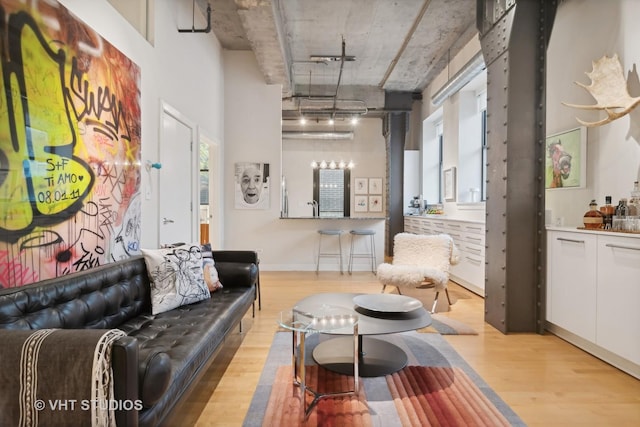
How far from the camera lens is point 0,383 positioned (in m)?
1.16

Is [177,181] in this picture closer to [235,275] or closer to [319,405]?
[235,275]

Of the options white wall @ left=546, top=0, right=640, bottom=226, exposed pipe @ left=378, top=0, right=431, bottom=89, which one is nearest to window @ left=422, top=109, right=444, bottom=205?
exposed pipe @ left=378, top=0, right=431, bottom=89

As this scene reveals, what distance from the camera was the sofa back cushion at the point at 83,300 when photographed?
142cm

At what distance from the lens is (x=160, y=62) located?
3.29 meters

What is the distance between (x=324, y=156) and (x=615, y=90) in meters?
6.76

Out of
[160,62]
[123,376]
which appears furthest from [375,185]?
[123,376]

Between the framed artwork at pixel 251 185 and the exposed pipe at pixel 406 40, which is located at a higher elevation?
the exposed pipe at pixel 406 40

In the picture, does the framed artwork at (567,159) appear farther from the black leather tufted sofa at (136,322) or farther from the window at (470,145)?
the black leather tufted sofa at (136,322)

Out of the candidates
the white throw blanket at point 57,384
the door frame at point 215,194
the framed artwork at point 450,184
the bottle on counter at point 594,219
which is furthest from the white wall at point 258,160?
the white throw blanket at point 57,384

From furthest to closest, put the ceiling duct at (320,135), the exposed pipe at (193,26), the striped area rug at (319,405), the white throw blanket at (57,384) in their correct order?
the ceiling duct at (320,135)
the exposed pipe at (193,26)
the striped area rug at (319,405)
the white throw blanket at (57,384)

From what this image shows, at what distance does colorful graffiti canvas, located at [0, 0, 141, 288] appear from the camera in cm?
162

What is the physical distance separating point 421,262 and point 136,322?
9.91 feet

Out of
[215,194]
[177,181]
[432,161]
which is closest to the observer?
[177,181]

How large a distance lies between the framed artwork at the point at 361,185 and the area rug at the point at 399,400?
6.62 m
